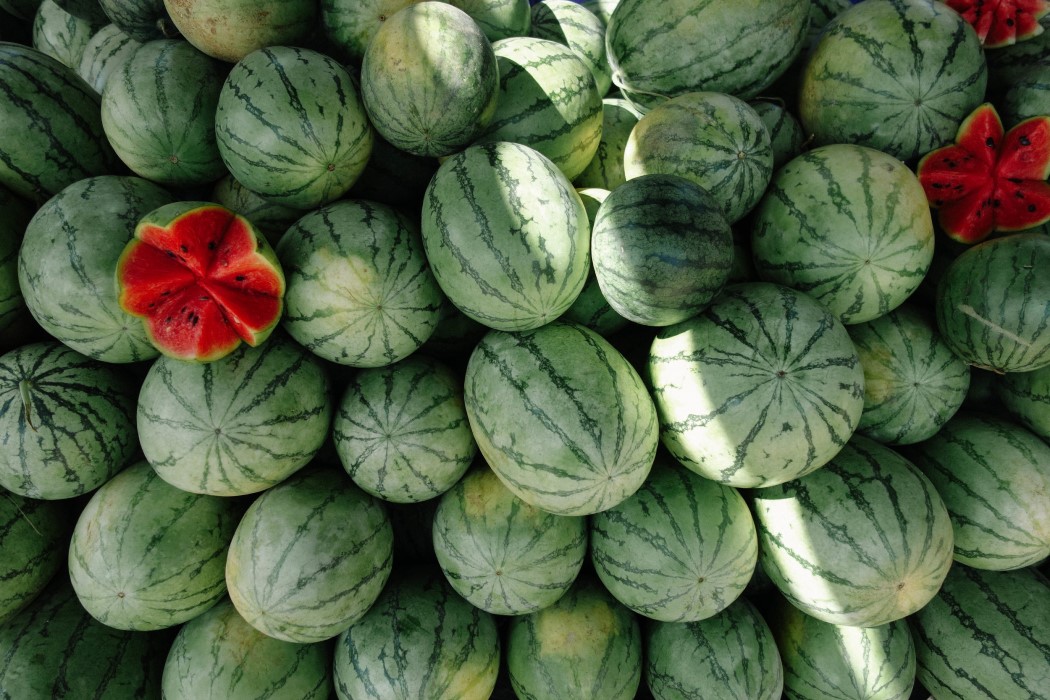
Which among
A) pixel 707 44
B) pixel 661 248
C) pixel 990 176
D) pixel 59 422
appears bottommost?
pixel 59 422

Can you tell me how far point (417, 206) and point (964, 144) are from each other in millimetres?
2002

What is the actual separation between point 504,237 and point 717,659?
59.2 inches

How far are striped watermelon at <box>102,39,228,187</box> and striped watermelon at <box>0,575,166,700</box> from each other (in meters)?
1.51

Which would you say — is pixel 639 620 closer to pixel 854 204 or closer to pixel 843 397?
pixel 843 397

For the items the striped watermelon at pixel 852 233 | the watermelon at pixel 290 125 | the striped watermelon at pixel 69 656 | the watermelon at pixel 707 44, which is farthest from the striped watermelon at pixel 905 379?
the striped watermelon at pixel 69 656

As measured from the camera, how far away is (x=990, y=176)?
212 cm

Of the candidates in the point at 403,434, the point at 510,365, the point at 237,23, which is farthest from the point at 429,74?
the point at 403,434

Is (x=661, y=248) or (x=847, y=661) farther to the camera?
(x=847, y=661)

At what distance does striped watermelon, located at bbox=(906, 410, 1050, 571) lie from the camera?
1896 mm

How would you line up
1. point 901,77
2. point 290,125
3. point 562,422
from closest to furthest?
point 562,422, point 290,125, point 901,77

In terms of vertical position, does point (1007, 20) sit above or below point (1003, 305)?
above

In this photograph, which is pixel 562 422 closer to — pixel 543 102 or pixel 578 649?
pixel 578 649

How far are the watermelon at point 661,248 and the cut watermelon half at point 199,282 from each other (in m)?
0.96

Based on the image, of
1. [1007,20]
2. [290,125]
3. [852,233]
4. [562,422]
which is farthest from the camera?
[1007,20]
